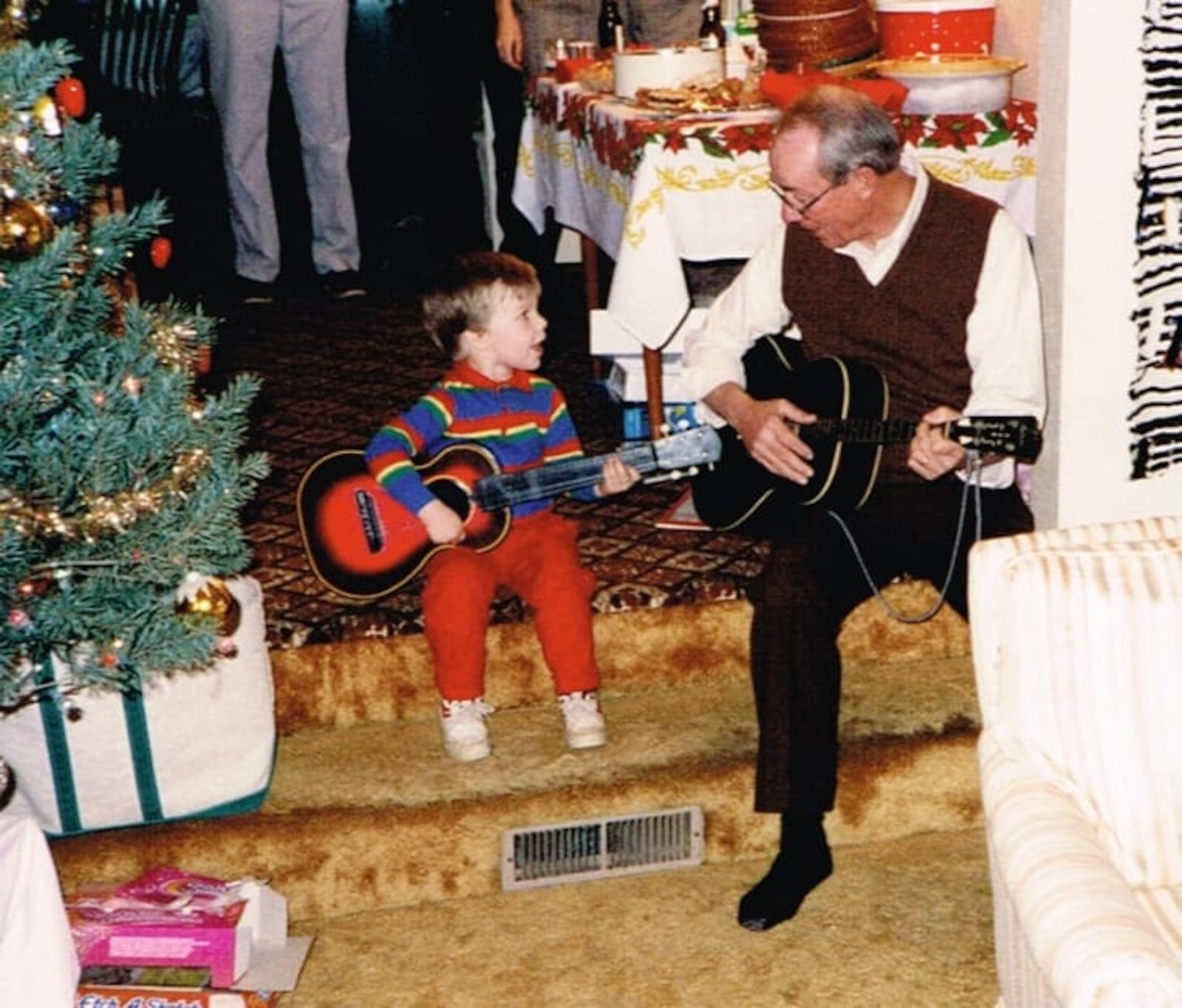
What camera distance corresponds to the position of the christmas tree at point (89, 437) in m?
2.10

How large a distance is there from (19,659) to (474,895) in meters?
0.95

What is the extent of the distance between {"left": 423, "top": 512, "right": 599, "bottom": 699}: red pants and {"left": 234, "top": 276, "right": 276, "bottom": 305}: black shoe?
2995 mm

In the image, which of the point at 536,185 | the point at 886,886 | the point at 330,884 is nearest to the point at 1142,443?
the point at 886,886

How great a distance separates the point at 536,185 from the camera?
4.50 meters

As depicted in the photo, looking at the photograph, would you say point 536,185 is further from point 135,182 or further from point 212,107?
point 212,107

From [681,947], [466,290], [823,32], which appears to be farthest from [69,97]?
[823,32]

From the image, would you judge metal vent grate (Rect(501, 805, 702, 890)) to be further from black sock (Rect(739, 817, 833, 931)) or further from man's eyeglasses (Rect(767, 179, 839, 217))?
man's eyeglasses (Rect(767, 179, 839, 217))

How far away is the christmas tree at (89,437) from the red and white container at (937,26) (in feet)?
6.00

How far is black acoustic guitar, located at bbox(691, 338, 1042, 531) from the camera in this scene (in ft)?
9.14

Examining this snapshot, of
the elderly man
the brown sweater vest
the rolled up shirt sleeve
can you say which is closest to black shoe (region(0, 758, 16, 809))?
the elderly man

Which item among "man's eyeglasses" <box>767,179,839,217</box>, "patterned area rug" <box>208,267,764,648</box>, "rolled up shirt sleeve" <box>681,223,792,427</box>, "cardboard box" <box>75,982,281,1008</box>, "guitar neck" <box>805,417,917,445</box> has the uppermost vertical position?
"man's eyeglasses" <box>767,179,839,217</box>

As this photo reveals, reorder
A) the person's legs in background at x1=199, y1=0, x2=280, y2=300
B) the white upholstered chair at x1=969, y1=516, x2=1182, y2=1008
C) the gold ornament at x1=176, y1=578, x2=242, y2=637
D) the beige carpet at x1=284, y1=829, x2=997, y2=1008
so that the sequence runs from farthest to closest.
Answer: the person's legs in background at x1=199, y1=0, x2=280, y2=300 < the beige carpet at x1=284, y1=829, x2=997, y2=1008 < the gold ornament at x1=176, y1=578, x2=242, y2=637 < the white upholstered chair at x1=969, y1=516, x2=1182, y2=1008

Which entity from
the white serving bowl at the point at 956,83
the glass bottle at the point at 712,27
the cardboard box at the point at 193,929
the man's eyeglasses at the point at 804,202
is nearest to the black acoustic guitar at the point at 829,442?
the man's eyeglasses at the point at 804,202

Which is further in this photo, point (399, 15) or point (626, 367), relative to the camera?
point (399, 15)
